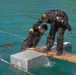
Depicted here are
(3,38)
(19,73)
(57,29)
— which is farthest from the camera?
(3,38)

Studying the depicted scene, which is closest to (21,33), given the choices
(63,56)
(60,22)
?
(60,22)

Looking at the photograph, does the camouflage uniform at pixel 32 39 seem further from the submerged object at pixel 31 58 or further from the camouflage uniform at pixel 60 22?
the camouflage uniform at pixel 60 22

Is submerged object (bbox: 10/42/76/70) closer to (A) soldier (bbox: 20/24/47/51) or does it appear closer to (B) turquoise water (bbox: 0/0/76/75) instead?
(B) turquoise water (bbox: 0/0/76/75)

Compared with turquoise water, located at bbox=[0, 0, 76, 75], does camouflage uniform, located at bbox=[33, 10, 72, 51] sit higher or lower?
higher

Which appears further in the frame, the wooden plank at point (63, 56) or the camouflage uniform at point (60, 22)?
the camouflage uniform at point (60, 22)

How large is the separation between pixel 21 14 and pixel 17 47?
28.7ft

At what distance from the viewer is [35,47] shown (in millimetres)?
10586

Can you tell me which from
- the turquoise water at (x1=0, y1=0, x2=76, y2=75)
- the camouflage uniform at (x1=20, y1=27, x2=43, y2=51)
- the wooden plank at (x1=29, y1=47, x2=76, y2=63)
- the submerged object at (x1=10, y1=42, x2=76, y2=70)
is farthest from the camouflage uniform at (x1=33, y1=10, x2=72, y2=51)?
the camouflage uniform at (x1=20, y1=27, x2=43, y2=51)

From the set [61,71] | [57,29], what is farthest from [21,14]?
[61,71]

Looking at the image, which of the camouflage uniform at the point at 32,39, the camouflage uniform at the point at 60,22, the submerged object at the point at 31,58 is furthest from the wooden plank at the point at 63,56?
the camouflage uniform at the point at 32,39

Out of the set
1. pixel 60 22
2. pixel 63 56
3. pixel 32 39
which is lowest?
pixel 63 56

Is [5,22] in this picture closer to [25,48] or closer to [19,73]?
[25,48]

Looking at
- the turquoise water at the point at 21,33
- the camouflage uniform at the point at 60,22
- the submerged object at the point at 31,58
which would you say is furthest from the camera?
the camouflage uniform at the point at 60,22

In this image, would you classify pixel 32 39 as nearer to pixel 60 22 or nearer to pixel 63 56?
pixel 60 22
